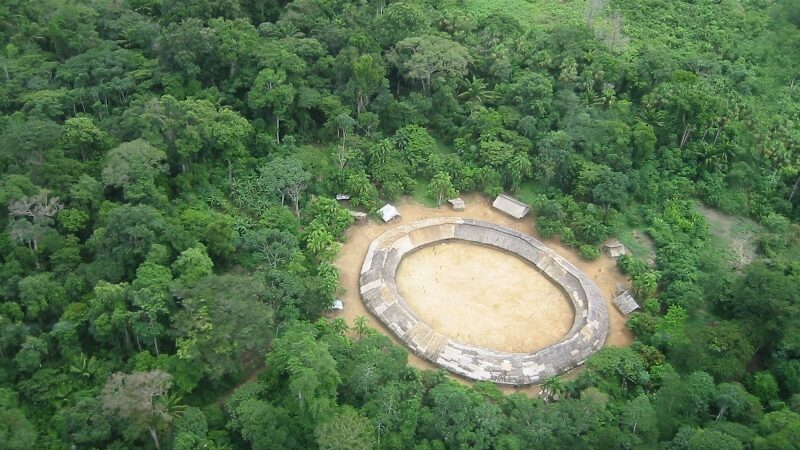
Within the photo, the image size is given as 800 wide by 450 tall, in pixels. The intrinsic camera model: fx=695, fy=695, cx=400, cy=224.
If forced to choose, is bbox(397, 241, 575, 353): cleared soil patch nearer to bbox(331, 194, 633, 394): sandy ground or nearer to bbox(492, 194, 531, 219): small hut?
bbox(331, 194, 633, 394): sandy ground

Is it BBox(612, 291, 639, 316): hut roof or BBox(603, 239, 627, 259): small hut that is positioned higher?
BBox(603, 239, 627, 259): small hut

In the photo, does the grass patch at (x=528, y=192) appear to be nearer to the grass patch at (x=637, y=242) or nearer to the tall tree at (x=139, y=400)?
the grass patch at (x=637, y=242)

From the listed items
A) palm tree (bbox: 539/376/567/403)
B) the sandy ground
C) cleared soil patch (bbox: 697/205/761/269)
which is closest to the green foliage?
the sandy ground

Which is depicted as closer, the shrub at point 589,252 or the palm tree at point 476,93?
the shrub at point 589,252

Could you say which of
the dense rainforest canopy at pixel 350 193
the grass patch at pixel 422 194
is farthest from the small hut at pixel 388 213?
the grass patch at pixel 422 194

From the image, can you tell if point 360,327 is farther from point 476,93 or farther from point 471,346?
point 476,93

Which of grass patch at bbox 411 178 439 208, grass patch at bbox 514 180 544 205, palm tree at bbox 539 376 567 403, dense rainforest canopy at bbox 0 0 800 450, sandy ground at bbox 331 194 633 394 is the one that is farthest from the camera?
grass patch at bbox 514 180 544 205
